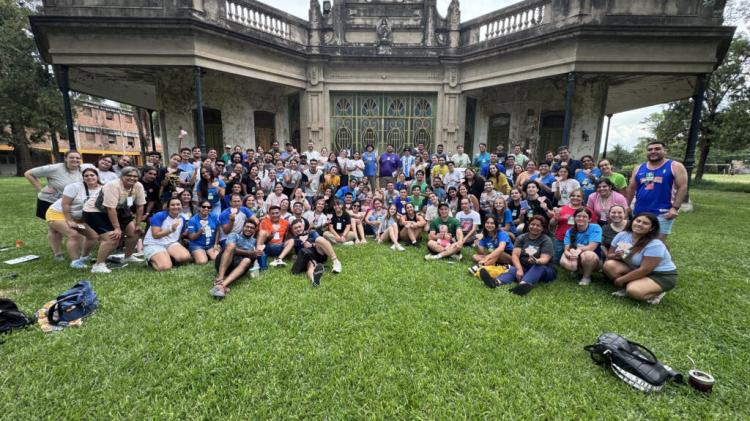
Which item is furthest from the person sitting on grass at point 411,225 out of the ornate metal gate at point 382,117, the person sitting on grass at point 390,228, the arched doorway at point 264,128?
the arched doorway at point 264,128

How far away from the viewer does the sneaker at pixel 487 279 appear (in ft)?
14.7

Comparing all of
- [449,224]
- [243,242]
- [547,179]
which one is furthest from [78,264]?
[547,179]

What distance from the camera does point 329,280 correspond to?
4.72m

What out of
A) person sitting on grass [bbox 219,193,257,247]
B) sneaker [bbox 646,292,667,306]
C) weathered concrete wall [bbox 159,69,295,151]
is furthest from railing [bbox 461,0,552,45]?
person sitting on grass [bbox 219,193,257,247]

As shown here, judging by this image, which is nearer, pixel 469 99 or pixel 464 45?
pixel 464 45

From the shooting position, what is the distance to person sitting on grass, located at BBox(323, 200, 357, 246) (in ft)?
22.6

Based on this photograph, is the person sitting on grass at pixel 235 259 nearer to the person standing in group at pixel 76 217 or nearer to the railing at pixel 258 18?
the person standing in group at pixel 76 217

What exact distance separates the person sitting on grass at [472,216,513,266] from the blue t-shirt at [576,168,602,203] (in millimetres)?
2379

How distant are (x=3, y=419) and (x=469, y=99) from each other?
14639mm

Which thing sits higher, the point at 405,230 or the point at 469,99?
the point at 469,99

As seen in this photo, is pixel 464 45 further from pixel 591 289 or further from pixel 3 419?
pixel 3 419

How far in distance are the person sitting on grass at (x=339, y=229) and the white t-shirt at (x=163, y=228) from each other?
109 inches

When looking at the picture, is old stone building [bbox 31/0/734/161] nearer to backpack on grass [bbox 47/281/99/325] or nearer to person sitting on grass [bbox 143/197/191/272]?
person sitting on grass [bbox 143/197/191/272]

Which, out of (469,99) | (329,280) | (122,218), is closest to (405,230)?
(329,280)
